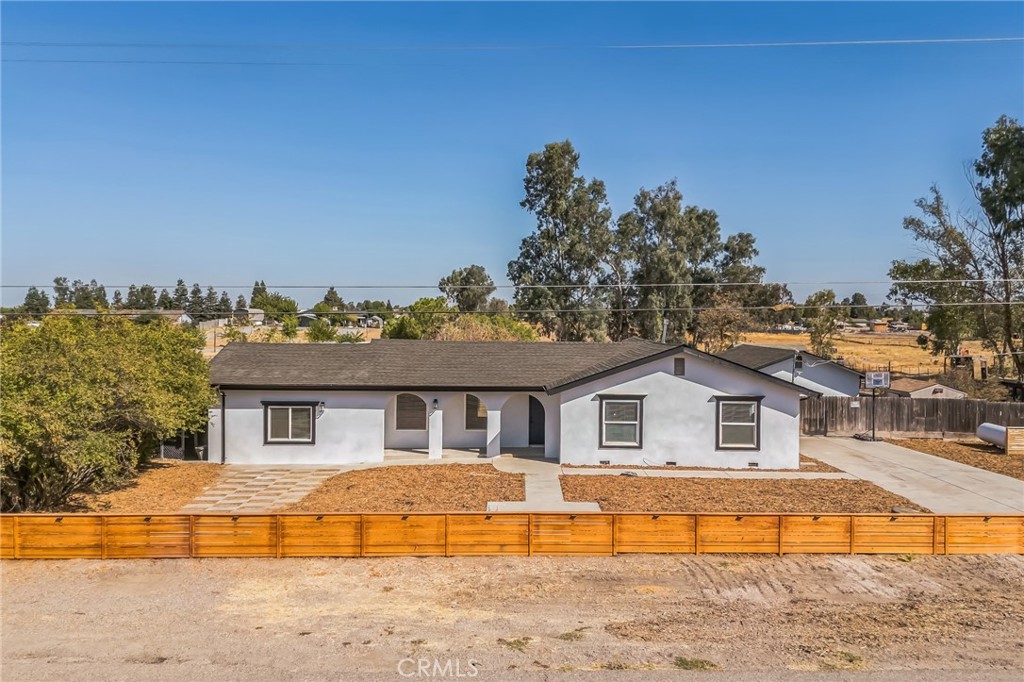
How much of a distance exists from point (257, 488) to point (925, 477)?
18.2 metres

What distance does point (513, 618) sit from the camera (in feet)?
31.6

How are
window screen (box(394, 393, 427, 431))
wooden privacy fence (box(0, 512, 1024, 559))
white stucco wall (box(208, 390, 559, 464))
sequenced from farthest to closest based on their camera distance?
1. window screen (box(394, 393, 427, 431))
2. white stucco wall (box(208, 390, 559, 464))
3. wooden privacy fence (box(0, 512, 1024, 559))

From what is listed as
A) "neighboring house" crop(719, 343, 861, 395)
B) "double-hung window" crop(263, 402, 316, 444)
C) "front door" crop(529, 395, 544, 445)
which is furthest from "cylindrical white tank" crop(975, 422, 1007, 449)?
"double-hung window" crop(263, 402, 316, 444)

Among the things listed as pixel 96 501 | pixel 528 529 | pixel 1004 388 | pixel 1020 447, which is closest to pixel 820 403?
pixel 1020 447

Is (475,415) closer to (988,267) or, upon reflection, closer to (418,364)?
(418,364)

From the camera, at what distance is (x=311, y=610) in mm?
9797

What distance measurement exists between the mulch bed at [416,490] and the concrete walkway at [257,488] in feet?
1.66

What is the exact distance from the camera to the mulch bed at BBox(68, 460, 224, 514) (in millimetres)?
14453

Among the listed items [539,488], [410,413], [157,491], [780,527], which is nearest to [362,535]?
[539,488]

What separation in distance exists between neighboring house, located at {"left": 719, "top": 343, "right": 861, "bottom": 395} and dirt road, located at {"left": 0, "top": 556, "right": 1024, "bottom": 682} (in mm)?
18091

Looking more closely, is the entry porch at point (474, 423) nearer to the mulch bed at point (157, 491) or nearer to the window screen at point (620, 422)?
the window screen at point (620, 422)

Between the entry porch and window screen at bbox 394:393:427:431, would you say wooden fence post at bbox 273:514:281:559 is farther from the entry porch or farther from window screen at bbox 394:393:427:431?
window screen at bbox 394:393:427:431

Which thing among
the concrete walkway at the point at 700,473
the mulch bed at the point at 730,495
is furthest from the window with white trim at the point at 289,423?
the mulch bed at the point at 730,495

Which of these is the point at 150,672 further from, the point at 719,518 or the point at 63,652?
the point at 719,518
